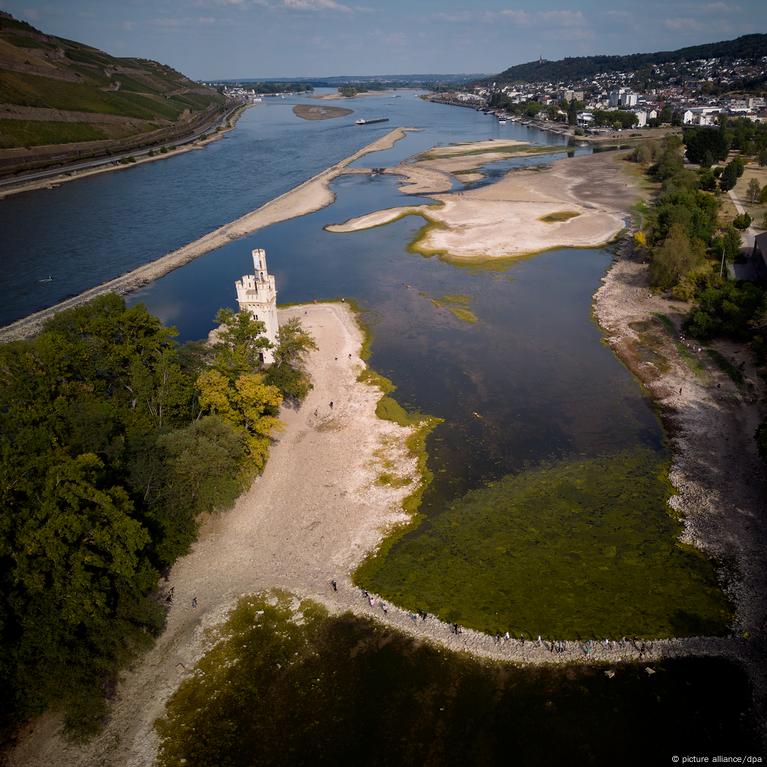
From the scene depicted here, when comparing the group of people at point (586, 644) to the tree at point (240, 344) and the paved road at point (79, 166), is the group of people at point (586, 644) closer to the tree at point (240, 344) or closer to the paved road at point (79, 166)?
the tree at point (240, 344)

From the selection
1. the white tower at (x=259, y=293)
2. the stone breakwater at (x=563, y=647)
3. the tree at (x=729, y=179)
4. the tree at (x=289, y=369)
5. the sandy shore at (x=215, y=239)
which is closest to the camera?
the stone breakwater at (x=563, y=647)

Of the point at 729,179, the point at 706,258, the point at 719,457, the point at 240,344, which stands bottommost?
the point at 719,457

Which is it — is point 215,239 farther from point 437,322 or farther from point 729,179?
point 729,179

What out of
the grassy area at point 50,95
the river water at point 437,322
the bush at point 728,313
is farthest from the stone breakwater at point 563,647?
the grassy area at point 50,95

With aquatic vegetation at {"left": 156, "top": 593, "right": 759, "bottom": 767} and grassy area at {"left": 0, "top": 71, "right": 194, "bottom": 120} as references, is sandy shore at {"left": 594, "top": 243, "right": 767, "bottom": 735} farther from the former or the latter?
grassy area at {"left": 0, "top": 71, "right": 194, "bottom": 120}

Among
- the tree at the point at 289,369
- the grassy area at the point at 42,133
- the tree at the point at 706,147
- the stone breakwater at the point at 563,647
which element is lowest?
the stone breakwater at the point at 563,647

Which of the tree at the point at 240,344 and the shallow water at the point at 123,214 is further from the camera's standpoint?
the shallow water at the point at 123,214

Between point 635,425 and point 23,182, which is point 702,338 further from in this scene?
Answer: point 23,182

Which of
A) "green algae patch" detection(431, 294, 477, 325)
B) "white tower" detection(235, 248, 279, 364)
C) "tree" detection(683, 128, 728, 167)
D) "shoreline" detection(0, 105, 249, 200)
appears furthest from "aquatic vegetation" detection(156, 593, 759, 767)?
"tree" detection(683, 128, 728, 167)

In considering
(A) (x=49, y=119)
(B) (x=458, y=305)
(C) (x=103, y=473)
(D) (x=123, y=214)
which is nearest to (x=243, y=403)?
(C) (x=103, y=473)
